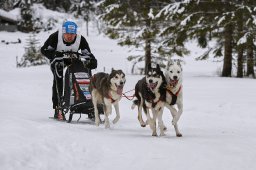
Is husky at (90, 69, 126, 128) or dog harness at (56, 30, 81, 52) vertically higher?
dog harness at (56, 30, 81, 52)

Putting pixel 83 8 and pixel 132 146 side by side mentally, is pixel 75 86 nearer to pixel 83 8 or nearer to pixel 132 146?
pixel 132 146

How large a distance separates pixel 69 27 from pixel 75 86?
1.18 meters

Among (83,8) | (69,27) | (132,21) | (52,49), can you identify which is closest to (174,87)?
(69,27)

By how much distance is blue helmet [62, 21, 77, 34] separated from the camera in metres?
8.11

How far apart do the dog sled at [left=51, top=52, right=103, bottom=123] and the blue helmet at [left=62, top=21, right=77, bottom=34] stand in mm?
445

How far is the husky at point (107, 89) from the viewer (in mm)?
7496

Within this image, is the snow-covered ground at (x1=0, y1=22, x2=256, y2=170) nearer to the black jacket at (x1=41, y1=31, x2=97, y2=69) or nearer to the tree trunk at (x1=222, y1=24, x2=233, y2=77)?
the black jacket at (x1=41, y1=31, x2=97, y2=69)

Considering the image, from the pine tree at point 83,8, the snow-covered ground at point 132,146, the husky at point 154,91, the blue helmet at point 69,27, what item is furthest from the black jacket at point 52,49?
the pine tree at point 83,8

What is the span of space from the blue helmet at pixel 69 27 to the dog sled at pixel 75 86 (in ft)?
1.46

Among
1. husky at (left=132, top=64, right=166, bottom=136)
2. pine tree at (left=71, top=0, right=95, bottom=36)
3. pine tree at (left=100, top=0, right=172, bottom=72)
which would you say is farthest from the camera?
pine tree at (left=71, top=0, right=95, bottom=36)

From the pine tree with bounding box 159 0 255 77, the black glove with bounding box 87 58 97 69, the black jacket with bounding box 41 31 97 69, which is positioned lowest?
the black glove with bounding box 87 58 97 69

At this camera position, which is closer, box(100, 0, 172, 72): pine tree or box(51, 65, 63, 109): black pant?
box(51, 65, 63, 109): black pant

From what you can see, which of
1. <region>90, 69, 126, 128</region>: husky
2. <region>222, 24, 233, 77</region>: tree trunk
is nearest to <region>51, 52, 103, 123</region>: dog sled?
<region>90, 69, 126, 128</region>: husky

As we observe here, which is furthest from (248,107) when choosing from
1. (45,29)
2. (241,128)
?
(45,29)
